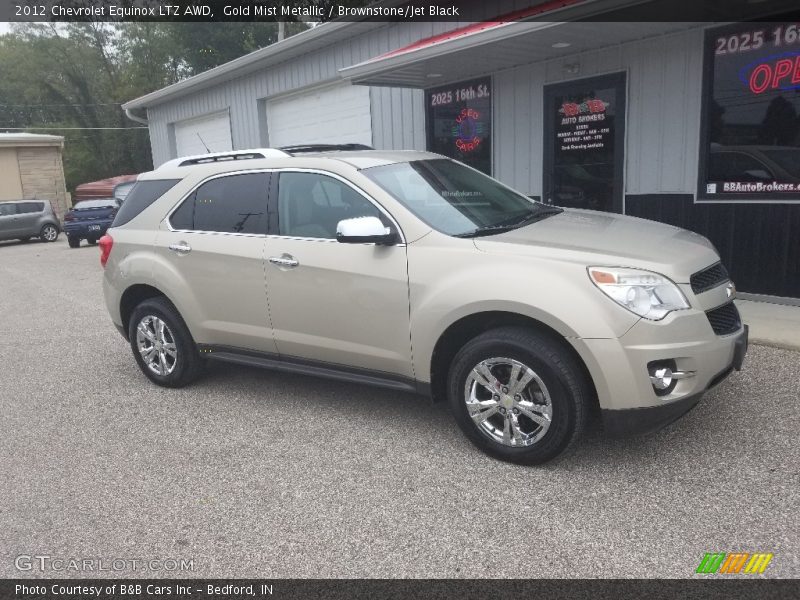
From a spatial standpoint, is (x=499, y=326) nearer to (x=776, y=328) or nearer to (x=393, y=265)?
(x=393, y=265)

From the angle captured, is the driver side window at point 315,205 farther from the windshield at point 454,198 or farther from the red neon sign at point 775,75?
the red neon sign at point 775,75

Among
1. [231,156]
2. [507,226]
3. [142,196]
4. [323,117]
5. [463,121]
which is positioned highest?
[323,117]

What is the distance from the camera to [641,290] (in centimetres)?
328

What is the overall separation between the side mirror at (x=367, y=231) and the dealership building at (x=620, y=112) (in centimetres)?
372

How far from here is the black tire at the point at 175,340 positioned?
5086 millimetres

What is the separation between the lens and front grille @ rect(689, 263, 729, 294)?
3.43 metres

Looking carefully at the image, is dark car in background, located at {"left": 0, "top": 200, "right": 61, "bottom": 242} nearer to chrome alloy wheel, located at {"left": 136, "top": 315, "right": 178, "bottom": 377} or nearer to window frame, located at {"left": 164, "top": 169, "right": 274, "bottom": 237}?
chrome alloy wheel, located at {"left": 136, "top": 315, "right": 178, "bottom": 377}

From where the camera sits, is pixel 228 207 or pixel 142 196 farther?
pixel 142 196

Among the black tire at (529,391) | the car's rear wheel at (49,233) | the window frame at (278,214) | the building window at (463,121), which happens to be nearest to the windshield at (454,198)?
the window frame at (278,214)

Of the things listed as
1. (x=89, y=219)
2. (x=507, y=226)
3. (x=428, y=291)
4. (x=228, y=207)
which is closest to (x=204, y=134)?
(x=89, y=219)

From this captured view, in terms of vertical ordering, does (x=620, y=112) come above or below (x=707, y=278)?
above

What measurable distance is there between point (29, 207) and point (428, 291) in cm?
2353

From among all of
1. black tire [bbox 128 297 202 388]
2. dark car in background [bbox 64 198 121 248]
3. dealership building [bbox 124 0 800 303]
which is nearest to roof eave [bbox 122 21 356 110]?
dealership building [bbox 124 0 800 303]

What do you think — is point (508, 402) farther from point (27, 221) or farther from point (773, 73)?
point (27, 221)
